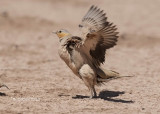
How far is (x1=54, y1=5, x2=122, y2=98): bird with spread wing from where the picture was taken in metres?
8.65

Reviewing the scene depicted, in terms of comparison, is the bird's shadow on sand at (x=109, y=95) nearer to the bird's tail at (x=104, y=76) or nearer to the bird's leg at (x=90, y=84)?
the bird's leg at (x=90, y=84)

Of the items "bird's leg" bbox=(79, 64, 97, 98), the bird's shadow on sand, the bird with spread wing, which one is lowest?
the bird's shadow on sand

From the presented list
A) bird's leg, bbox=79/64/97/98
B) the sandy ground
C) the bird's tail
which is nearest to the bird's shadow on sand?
the sandy ground

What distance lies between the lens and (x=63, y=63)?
13.0 m

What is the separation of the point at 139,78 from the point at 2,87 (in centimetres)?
336

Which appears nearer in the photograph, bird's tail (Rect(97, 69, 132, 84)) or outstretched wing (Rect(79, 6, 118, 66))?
outstretched wing (Rect(79, 6, 118, 66))

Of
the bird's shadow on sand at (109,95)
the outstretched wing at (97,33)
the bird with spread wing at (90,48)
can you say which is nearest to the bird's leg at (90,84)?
the bird with spread wing at (90,48)

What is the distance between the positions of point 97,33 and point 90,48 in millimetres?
365

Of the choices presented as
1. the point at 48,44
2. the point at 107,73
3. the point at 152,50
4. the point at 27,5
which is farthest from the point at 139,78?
the point at 27,5

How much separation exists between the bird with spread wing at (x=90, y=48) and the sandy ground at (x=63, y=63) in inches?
17.8

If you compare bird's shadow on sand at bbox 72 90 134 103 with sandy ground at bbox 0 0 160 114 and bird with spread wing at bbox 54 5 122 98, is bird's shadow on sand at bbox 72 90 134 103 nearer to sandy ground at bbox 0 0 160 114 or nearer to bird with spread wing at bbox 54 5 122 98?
sandy ground at bbox 0 0 160 114

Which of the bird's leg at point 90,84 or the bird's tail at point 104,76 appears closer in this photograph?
the bird's leg at point 90,84

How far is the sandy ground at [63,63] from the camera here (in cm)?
839

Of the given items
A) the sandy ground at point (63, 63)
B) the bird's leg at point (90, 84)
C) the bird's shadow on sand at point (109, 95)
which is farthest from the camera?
the bird's shadow on sand at point (109, 95)
